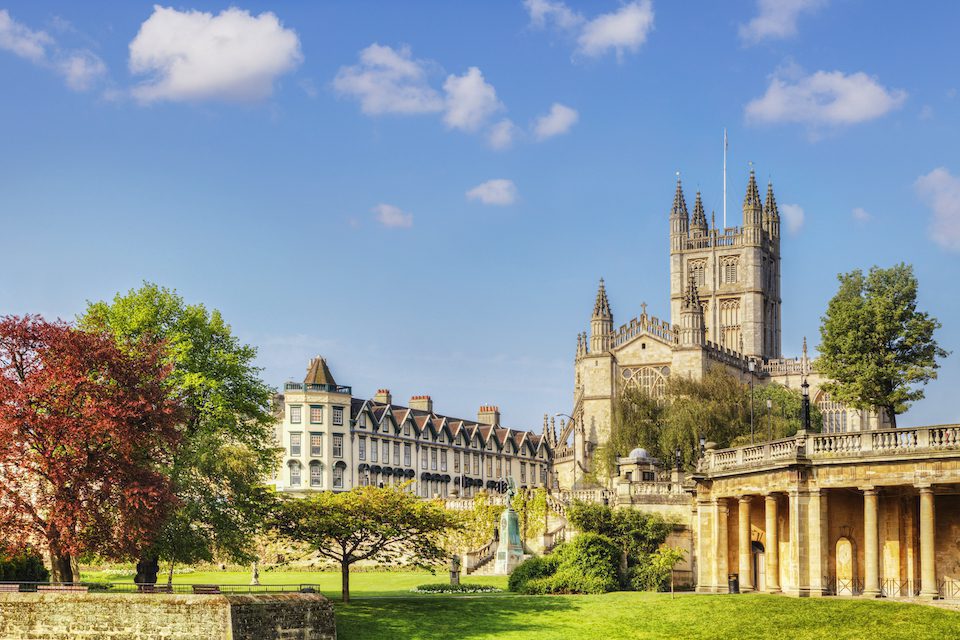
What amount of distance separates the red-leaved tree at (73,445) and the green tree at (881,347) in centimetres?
3993

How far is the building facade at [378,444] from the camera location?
114500 millimetres

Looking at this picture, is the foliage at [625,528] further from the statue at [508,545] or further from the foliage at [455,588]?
the statue at [508,545]

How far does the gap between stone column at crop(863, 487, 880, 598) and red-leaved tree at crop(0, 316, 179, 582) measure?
992 inches

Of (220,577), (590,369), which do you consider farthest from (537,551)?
(590,369)

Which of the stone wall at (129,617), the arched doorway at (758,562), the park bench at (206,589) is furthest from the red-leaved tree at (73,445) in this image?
the arched doorway at (758,562)

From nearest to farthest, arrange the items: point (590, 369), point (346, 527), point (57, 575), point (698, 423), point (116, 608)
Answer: point (116, 608) → point (57, 575) → point (346, 527) → point (698, 423) → point (590, 369)

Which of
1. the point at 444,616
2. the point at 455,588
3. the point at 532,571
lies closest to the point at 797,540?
the point at 444,616

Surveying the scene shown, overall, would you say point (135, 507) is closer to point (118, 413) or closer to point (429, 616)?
point (118, 413)

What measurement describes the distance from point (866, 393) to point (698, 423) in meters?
30.1

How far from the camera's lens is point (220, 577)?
3007 inches

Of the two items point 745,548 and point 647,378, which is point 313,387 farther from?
point 745,548

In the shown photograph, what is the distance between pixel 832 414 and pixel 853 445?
271 ft

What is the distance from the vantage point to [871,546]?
46.2 meters

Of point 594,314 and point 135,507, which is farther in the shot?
point 594,314
